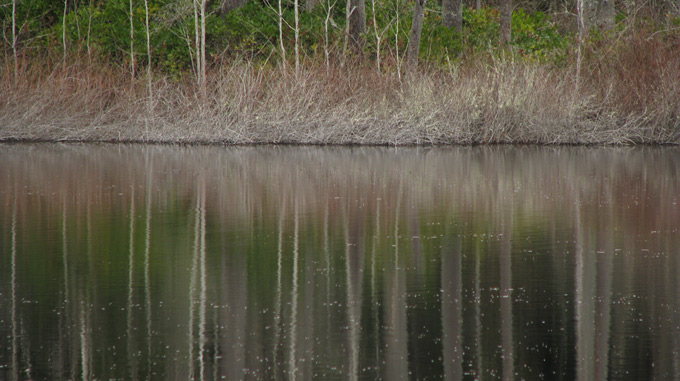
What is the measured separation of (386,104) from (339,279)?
48.1ft

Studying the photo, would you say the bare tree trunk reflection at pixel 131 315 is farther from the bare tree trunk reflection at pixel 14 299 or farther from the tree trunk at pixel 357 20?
the tree trunk at pixel 357 20

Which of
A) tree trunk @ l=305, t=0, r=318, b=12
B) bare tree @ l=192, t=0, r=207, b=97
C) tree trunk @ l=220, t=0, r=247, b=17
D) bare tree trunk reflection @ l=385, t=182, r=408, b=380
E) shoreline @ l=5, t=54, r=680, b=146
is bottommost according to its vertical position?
bare tree trunk reflection @ l=385, t=182, r=408, b=380

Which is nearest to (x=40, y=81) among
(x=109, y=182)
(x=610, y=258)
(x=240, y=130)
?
(x=240, y=130)

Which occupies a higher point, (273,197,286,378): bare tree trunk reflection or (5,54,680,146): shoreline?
(5,54,680,146): shoreline

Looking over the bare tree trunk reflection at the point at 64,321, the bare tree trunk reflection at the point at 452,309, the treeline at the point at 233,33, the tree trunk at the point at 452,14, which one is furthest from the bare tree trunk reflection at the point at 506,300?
the tree trunk at the point at 452,14

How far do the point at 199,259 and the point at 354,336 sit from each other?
8.49 feet

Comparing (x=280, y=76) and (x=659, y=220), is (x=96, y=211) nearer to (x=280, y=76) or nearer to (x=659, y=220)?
(x=659, y=220)

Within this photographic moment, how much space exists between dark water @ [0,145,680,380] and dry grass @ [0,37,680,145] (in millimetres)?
7549

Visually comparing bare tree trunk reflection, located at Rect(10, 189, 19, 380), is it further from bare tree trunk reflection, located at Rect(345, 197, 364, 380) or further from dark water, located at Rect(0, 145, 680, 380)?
bare tree trunk reflection, located at Rect(345, 197, 364, 380)

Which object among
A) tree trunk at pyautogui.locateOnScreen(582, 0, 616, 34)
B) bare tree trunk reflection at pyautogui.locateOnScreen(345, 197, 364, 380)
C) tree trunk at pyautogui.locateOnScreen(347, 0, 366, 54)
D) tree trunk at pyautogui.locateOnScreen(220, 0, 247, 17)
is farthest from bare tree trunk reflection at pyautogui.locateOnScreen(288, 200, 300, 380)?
tree trunk at pyautogui.locateOnScreen(582, 0, 616, 34)

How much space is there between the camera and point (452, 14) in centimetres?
2911

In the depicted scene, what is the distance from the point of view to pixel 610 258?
7.79 metres

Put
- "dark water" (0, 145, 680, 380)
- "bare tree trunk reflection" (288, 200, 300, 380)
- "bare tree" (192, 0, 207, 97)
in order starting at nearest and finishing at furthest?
1. "bare tree trunk reflection" (288, 200, 300, 380)
2. "dark water" (0, 145, 680, 380)
3. "bare tree" (192, 0, 207, 97)

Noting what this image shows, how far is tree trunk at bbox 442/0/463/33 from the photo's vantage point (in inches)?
1143
